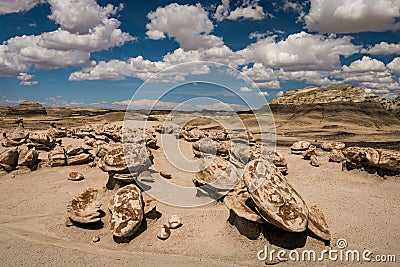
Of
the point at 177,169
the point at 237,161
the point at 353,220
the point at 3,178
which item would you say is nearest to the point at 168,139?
the point at 177,169

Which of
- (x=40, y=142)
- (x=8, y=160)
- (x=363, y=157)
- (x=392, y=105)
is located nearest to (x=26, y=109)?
(x=40, y=142)

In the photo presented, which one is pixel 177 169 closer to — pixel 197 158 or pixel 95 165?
pixel 197 158

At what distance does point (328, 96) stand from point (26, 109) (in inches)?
3280

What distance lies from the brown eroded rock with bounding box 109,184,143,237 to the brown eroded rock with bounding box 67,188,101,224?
1.88 ft

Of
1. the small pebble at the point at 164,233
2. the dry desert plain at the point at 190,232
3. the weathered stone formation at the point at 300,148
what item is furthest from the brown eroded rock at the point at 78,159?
the weathered stone formation at the point at 300,148

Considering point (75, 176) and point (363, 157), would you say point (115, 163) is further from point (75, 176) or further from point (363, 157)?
point (363, 157)

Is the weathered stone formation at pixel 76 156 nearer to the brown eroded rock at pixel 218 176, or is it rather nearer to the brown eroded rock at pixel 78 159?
the brown eroded rock at pixel 78 159

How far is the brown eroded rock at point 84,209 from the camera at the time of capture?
26.4ft

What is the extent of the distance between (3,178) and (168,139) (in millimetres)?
12681

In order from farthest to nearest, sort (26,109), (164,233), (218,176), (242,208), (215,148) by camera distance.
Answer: (26,109)
(215,148)
(218,176)
(164,233)
(242,208)

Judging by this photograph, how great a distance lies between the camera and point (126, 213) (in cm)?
755

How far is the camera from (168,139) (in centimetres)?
2381

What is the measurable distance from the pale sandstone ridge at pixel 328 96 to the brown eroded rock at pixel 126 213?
7636 centimetres

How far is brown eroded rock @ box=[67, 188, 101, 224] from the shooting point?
805 cm
